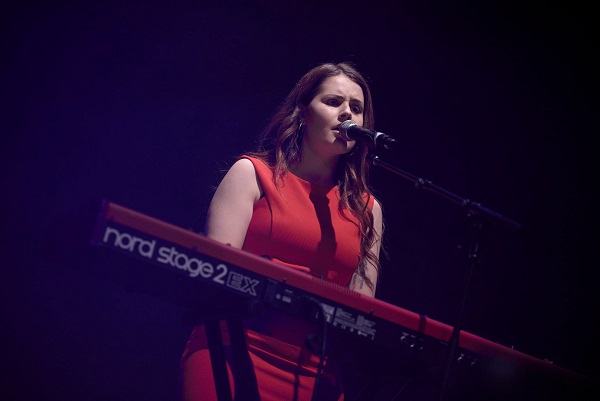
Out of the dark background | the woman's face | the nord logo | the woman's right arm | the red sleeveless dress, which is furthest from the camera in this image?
the dark background

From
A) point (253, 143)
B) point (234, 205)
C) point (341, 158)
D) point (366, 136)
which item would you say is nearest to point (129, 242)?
point (234, 205)

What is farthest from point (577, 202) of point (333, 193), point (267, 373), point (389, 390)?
point (267, 373)

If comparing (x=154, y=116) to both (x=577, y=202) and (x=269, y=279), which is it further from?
(x=577, y=202)

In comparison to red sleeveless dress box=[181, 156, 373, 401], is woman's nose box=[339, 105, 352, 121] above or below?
above

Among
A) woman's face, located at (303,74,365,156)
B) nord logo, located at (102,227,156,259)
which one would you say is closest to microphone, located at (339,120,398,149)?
woman's face, located at (303,74,365,156)

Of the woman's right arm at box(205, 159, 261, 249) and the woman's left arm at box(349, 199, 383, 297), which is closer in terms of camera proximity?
the woman's right arm at box(205, 159, 261, 249)

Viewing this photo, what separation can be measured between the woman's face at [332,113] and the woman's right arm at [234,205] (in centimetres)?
29

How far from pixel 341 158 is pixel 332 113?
0.24 m

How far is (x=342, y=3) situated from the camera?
3.02m

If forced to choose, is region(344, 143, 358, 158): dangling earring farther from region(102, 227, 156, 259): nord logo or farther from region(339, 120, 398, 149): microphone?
region(102, 227, 156, 259): nord logo

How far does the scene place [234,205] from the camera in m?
1.86

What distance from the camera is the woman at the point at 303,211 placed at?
1.61m

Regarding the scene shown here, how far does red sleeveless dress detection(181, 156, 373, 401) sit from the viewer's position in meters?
1.58

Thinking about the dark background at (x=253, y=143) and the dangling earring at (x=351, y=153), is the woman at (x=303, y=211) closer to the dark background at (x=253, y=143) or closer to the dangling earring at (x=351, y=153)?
the dangling earring at (x=351, y=153)
